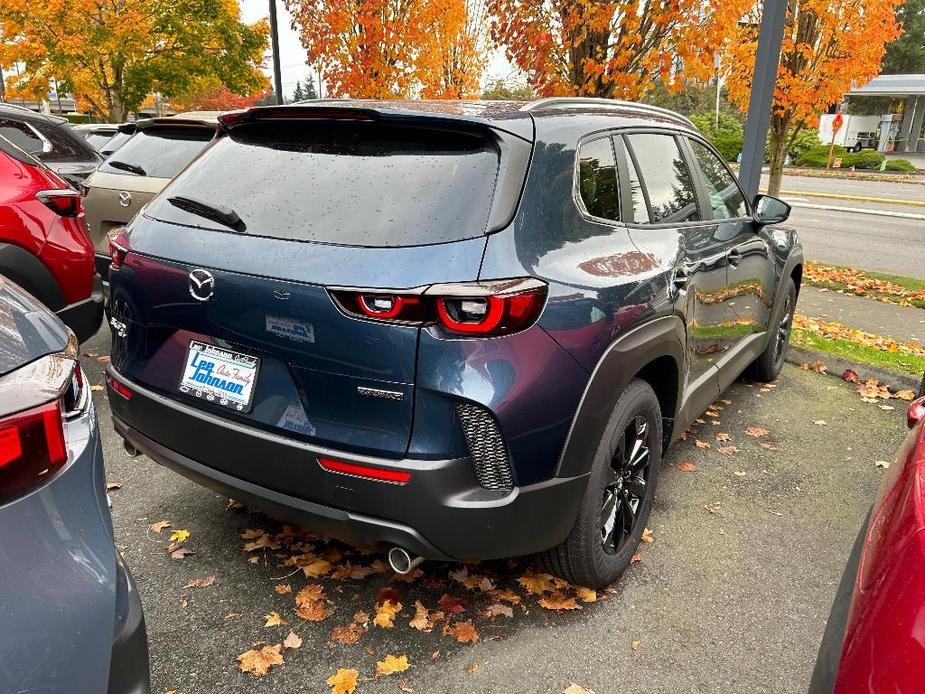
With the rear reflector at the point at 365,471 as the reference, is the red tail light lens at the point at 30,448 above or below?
above

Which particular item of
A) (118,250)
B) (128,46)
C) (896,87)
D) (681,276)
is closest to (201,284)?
(118,250)

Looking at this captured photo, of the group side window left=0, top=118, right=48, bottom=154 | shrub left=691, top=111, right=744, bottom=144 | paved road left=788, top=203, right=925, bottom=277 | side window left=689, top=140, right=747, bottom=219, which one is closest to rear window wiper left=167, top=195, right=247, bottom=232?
side window left=689, top=140, right=747, bottom=219

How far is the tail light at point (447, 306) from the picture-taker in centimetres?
207

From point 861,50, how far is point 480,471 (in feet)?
34.9

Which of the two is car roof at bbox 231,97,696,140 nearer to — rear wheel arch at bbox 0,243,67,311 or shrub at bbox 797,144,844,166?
rear wheel arch at bbox 0,243,67,311

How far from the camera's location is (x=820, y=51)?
1031 cm

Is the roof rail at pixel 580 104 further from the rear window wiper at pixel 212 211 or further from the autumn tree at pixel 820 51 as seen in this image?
the autumn tree at pixel 820 51

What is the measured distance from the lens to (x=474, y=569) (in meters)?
2.97

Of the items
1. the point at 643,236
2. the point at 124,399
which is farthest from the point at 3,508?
the point at 643,236

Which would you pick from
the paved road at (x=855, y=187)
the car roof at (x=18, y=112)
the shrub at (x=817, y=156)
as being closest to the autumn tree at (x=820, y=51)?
the car roof at (x=18, y=112)

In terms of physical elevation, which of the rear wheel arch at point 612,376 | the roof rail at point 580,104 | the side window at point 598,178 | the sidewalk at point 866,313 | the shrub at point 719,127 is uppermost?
the roof rail at point 580,104

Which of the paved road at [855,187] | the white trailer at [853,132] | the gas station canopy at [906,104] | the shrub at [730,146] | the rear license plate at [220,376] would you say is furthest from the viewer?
the white trailer at [853,132]

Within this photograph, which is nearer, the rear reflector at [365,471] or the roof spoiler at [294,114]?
the rear reflector at [365,471]

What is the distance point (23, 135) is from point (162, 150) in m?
1.30
